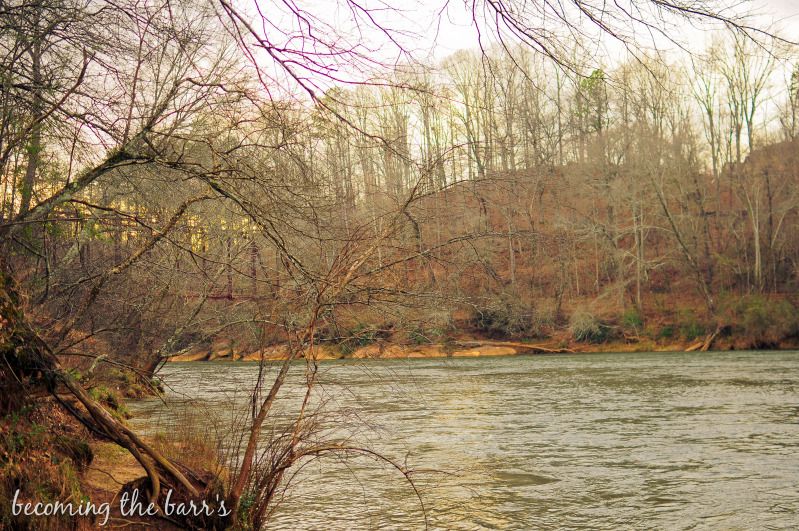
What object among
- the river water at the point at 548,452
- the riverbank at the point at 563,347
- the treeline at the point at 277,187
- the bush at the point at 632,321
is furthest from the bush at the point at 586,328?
the treeline at the point at 277,187

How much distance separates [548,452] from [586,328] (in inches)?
1010

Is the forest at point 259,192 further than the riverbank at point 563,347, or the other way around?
the riverbank at point 563,347

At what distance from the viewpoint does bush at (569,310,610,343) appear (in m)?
36.5

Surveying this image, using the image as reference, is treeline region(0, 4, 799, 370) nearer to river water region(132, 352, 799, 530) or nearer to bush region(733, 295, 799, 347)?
river water region(132, 352, 799, 530)

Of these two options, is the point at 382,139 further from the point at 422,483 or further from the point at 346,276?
the point at 422,483

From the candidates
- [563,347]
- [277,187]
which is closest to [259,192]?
[277,187]

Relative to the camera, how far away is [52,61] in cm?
682

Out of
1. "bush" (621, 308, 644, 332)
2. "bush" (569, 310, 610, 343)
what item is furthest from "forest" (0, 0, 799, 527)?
"bush" (621, 308, 644, 332)

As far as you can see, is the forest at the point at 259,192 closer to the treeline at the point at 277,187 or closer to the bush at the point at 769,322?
the treeline at the point at 277,187

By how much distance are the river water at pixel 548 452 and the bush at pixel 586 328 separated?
583 inches

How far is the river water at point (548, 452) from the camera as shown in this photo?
314 inches

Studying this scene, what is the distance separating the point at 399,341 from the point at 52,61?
373cm

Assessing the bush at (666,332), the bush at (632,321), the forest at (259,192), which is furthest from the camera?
the bush at (632,321)

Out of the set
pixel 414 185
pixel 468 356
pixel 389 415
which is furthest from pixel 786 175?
pixel 414 185
